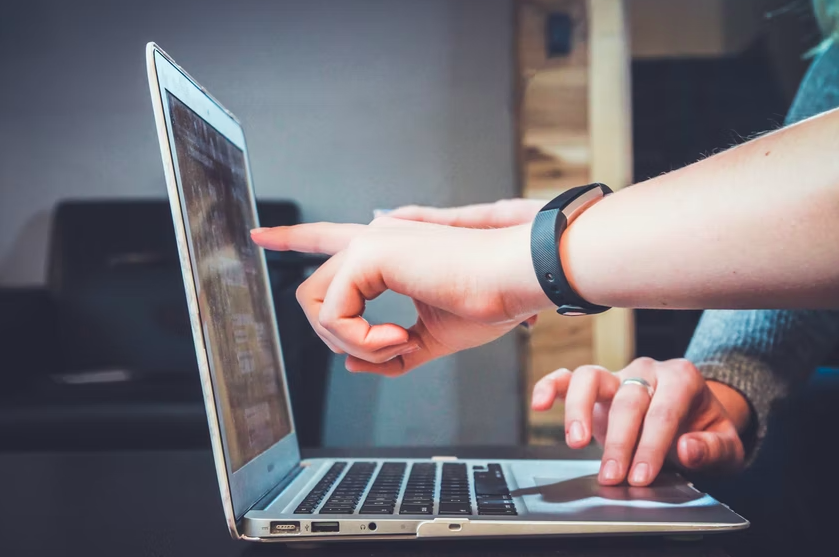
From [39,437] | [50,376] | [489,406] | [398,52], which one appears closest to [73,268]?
[50,376]

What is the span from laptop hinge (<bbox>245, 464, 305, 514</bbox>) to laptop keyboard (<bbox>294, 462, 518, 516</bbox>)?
36 millimetres

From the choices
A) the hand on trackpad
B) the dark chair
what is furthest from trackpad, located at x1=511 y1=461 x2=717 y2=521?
the dark chair

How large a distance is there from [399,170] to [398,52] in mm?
356

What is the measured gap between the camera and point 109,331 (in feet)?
6.81

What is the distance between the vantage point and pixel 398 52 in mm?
2033

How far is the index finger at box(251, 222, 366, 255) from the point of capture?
647 mm

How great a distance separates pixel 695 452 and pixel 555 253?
0.28 meters

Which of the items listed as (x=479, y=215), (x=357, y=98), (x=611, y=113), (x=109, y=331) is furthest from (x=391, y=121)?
(x=479, y=215)

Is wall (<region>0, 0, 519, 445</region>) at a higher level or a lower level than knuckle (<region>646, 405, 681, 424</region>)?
higher

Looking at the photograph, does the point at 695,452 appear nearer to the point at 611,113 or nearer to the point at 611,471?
the point at 611,471

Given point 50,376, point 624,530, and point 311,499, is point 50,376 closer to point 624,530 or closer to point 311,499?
point 311,499

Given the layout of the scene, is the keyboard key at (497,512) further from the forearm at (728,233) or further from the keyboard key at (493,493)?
the forearm at (728,233)

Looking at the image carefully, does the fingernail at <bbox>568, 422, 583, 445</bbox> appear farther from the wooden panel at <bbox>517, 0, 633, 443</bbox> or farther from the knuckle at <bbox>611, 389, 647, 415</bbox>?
the wooden panel at <bbox>517, 0, 633, 443</bbox>

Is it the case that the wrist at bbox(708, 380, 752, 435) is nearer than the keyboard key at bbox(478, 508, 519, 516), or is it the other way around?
the keyboard key at bbox(478, 508, 519, 516)
